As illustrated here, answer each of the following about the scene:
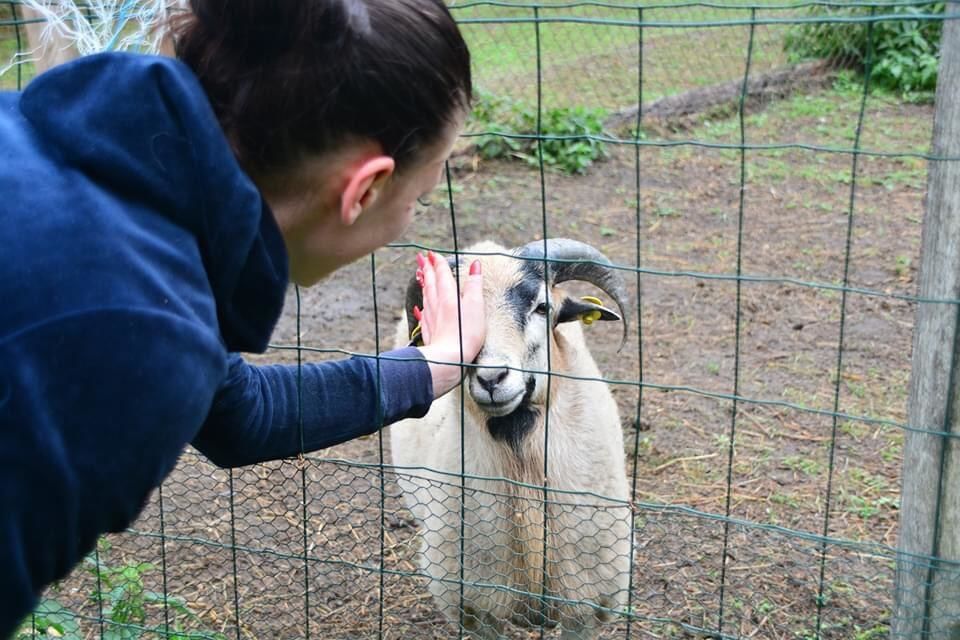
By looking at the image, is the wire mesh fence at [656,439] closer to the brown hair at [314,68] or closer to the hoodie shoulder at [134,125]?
the brown hair at [314,68]

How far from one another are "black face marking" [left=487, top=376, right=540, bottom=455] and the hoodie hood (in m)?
2.41

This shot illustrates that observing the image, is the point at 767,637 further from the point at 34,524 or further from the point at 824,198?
the point at 824,198

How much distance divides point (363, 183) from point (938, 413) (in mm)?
1760

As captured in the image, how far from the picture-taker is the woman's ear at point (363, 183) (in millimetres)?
1303

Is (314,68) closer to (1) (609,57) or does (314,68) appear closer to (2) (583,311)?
(2) (583,311)

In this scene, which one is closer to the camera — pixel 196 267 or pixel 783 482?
pixel 196 267

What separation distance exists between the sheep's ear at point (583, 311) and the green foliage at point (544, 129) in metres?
5.20

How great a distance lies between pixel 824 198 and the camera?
8086 mm

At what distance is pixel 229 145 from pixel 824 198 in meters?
7.54

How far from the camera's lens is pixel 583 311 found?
12.4 feet

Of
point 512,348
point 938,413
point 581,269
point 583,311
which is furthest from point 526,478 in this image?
point 938,413

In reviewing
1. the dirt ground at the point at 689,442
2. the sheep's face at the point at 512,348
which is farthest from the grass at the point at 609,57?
the sheep's face at the point at 512,348

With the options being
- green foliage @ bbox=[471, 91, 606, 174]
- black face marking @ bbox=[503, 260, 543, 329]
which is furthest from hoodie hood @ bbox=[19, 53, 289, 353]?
green foliage @ bbox=[471, 91, 606, 174]

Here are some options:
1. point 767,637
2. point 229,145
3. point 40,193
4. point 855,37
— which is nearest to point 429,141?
point 229,145
